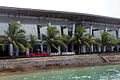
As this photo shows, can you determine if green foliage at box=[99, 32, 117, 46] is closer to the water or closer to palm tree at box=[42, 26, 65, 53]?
palm tree at box=[42, 26, 65, 53]

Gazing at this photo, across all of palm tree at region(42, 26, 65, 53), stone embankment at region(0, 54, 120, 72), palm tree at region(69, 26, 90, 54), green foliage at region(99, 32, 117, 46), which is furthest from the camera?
green foliage at region(99, 32, 117, 46)

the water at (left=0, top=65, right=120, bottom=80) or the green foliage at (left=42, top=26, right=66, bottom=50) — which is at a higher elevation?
the green foliage at (left=42, top=26, right=66, bottom=50)

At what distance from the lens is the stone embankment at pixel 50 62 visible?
22.7 meters

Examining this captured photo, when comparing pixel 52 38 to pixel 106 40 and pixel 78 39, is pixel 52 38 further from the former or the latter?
pixel 106 40

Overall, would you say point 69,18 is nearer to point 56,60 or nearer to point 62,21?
point 62,21

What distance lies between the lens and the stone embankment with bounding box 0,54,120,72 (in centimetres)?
2267

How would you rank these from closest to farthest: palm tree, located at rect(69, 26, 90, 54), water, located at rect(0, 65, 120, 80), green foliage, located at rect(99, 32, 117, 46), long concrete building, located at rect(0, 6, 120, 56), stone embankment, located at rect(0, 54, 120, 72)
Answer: water, located at rect(0, 65, 120, 80) → stone embankment, located at rect(0, 54, 120, 72) → long concrete building, located at rect(0, 6, 120, 56) → palm tree, located at rect(69, 26, 90, 54) → green foliage, located at rect(99, 32, 117, 46)

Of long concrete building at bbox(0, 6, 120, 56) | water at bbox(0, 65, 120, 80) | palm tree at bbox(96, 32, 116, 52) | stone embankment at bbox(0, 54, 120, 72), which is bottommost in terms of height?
water at bbox(0, 65, 120, 80)

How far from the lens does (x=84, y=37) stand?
33000mm

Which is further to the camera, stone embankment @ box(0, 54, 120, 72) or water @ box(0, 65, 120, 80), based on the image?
stone embankment @ box(0, 54, 120, 72)

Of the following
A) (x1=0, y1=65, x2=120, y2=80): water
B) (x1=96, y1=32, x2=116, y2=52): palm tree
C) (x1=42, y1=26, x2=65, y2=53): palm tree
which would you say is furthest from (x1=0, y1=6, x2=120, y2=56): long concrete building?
(x1=0, y1=65, x2=120, y2=80): water

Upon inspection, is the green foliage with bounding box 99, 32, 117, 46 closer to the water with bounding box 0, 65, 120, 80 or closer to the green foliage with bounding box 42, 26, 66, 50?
the green foliage with bounding box 42, 26, 66, 50

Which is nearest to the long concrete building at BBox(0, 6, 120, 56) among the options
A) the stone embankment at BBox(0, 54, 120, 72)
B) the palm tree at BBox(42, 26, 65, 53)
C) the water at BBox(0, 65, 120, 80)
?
the palm tree at BBox(42, 26, 65, 53)

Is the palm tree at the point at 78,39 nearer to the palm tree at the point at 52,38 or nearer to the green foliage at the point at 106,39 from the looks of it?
the palm tree at the point at 52,38
